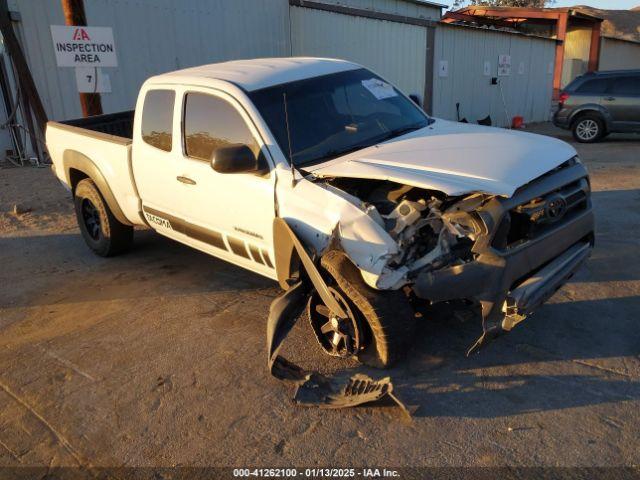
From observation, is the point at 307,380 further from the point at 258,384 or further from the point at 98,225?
the point at 98,225

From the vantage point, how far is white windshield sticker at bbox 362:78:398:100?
4707 millimetres

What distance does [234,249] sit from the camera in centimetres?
429

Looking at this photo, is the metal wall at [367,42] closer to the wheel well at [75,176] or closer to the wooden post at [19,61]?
the wooden post at [19,61]

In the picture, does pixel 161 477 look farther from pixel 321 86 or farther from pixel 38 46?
pixel 38 46

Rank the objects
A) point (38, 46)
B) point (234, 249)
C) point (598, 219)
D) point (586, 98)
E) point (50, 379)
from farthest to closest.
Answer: point (586, 98) < point (38, 46) < point (598, 219) < point (234, 249) < point (50, 379)

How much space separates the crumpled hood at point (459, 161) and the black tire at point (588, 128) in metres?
10.7

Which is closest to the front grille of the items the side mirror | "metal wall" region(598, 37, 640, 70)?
the side mirror

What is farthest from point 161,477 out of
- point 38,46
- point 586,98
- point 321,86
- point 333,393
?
point 586,98

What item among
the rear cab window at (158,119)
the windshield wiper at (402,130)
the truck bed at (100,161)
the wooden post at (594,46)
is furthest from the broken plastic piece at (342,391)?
the wooden post at (594,46)

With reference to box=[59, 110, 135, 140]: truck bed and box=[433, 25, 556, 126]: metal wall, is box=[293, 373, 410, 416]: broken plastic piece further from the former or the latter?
box=[433, 25, 556, 126]: metal wall

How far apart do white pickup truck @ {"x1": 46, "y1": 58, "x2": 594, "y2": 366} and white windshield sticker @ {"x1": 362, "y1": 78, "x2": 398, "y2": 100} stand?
0.03m

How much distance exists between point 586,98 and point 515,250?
11962mm

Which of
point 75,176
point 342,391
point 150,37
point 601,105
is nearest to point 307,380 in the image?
point 342,391

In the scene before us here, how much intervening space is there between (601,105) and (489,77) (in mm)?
5260
